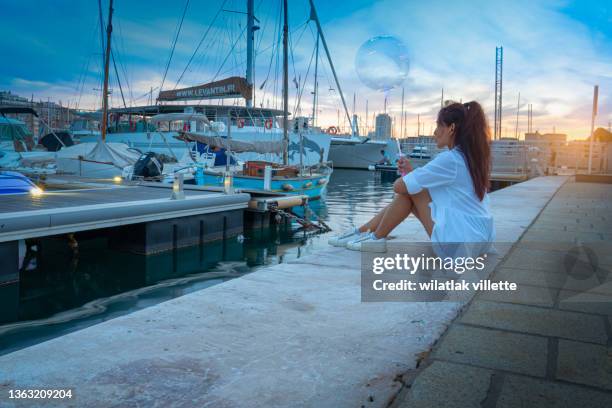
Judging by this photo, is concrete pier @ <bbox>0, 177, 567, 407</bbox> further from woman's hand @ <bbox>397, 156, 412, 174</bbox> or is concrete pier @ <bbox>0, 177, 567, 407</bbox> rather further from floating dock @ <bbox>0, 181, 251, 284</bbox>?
floating dock @ <bbox>0, 181, 251, 284</bbox>

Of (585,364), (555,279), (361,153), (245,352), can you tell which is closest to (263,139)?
(361,153)

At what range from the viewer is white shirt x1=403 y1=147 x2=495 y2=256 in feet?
11.4

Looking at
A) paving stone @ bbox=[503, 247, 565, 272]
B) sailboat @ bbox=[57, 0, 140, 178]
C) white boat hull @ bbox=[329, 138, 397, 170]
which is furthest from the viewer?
white boat hull @ bbox=[329, 138, 397, 170]

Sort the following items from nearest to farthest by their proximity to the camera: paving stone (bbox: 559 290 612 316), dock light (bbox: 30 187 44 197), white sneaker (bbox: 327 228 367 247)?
paving stone (bbox: 559 290 612 316) → white sneaker (bbox: 327 228 367 247) → dock light (bbox: 30 187 44 197)

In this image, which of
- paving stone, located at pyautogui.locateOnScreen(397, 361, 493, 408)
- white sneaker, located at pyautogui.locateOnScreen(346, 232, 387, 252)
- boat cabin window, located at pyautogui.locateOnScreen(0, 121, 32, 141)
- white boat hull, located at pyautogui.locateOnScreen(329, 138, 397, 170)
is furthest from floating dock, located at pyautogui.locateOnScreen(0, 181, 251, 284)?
boat cabin window, located at pyautogui.locateOnScreen(0, 121, 32, 141)

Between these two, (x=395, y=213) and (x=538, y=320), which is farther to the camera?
(x=395, y=213)

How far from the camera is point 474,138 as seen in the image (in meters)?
3.48

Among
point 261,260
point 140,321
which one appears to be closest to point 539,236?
point 140,321

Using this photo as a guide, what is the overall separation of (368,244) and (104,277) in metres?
5.33

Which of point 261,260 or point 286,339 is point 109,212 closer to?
point 261,260

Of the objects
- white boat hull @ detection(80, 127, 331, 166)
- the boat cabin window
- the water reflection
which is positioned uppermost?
the boat cabin window

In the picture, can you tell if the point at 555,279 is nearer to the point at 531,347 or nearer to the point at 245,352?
the point at 531,347

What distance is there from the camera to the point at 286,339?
102 inches

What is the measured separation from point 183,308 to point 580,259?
361cm
